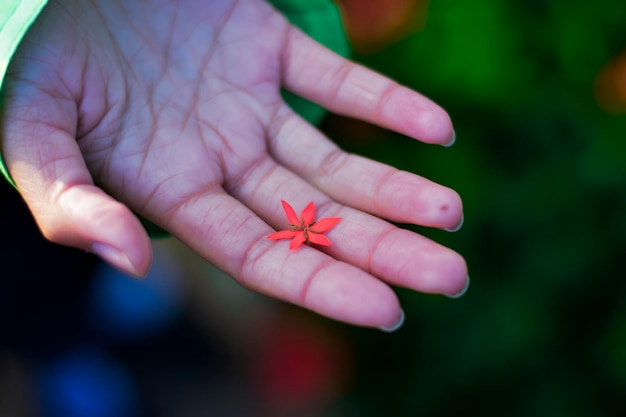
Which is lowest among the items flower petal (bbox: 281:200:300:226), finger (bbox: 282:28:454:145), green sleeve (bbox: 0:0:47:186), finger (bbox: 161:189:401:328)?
finger (bbox: 161:189:401:328)

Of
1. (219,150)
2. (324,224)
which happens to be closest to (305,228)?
(324,224)

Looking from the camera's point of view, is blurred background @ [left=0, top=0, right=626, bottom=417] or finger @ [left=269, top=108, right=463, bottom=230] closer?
finger @ [left=269, top=108, right=463, bottom=230]

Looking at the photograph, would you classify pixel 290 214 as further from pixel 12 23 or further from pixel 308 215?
pixel 12 23

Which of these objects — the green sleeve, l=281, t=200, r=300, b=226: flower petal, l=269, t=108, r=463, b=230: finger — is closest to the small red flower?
l=281, t=200, r=300, b=226: flower petal

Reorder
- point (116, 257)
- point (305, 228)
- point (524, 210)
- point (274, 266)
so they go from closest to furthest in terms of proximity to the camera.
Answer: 1. point (116, 257)
2. point (274, 266)
3. point (305, 228)
4. point (524, 210)

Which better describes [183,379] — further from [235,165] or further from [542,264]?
[542,264]

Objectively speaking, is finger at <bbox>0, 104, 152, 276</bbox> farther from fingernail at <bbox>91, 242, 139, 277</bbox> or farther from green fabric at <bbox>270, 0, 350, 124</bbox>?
green fabric at <bbox>270, 0, 350, 124</bbox>

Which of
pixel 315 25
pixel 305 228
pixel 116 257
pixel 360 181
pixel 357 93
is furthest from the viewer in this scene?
pixel 315 25

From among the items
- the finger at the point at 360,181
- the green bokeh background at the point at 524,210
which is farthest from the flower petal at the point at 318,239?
the green bokeh background at the point at 524,210
